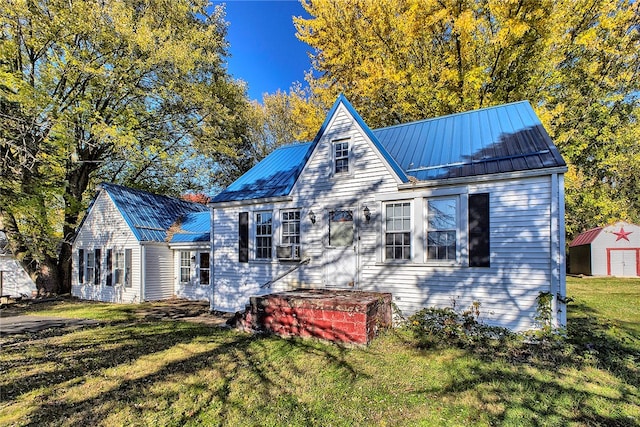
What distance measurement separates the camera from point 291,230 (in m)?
10.5

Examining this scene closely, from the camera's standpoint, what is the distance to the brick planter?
21.5 ft

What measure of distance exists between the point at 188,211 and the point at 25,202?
8091mm

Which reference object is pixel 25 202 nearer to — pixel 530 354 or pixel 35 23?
pixel 35 23

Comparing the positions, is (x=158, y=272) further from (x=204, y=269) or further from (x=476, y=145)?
(x=476, y=145)

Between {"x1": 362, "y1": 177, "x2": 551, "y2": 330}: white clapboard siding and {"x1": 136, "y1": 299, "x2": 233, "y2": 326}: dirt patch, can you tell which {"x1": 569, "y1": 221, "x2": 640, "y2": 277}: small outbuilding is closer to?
{"x1": 362, "y1": 177, "x2": 551, "y2": 330}: white clapboard siding

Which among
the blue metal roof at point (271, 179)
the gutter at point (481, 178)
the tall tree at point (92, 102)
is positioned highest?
the tall tree at point (92, 102)

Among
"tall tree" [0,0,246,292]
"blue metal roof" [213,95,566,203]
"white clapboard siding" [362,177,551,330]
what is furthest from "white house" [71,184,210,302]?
"white clapboard siding" [362,177,551,330]

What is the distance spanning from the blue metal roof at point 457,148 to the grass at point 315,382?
157 inches

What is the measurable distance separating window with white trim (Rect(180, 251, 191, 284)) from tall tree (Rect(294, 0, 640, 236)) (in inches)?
424

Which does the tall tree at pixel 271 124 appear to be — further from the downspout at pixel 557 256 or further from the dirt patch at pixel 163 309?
the downspout at pixel 557 256

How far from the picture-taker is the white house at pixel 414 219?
7.11 metres

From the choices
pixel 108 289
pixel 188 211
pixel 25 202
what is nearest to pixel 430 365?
pixel 25 202

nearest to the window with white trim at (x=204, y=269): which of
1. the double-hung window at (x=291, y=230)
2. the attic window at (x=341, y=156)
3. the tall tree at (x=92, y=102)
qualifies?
the tall tree at (x=92, y=102)

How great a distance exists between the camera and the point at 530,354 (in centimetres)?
608
